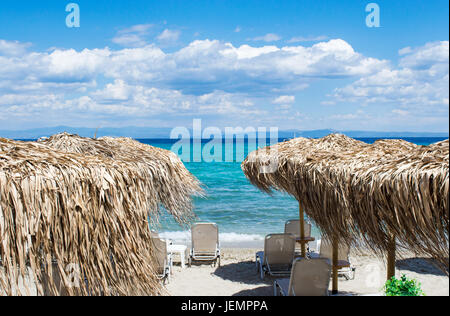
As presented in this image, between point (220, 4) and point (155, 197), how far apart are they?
841 cm

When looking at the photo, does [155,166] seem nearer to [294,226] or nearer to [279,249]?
[279,249]

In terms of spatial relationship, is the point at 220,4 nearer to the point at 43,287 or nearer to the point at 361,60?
the point at 361,60

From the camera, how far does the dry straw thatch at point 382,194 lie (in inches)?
95.4

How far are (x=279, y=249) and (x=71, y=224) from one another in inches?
205

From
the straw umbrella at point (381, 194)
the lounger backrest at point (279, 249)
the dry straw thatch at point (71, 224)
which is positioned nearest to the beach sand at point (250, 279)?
the lounger backrest at point (279, 249)

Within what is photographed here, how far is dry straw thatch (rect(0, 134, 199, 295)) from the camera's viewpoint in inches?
93.0

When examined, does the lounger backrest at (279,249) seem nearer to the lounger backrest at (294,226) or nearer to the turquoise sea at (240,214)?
the lounger backrest at (294,226)

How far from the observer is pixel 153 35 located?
12.3 meters

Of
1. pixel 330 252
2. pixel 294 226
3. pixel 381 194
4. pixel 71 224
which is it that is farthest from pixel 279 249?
pixel 71 224

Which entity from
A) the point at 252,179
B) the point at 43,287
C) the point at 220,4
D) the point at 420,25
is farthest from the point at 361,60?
the point at 43,287

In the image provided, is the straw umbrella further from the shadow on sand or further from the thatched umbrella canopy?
the shadow on sand

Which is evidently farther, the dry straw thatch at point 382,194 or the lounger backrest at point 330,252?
the lounger backrest at point 330,252

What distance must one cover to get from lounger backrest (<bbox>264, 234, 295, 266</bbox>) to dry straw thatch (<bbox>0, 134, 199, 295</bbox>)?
4339 millimetres

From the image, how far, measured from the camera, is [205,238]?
8312mm
